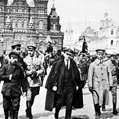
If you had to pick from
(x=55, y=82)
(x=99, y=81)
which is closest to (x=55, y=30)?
(x=99, y=81)

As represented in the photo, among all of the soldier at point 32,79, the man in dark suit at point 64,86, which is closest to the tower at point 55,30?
the soldier at point 32,79

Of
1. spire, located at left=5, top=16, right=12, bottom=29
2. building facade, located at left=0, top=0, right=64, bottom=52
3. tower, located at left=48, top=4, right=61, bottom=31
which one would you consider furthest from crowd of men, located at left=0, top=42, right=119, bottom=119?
tower, located at left=48, top=4, right=61, bottom=31

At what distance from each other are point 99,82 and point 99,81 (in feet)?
0.07

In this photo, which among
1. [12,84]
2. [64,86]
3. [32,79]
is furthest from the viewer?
[32,79]

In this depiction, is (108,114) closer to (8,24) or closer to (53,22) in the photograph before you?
(8,24)

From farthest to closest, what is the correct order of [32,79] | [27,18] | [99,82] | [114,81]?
[27,18]
[114,81]
[99,82]
[32,79]

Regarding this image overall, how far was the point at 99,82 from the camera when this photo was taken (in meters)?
6.65

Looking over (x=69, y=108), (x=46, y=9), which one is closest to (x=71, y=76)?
(x=69, y=108)

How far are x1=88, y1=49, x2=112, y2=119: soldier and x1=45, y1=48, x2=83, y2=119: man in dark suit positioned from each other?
0.42m

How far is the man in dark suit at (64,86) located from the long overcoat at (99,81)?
43cm

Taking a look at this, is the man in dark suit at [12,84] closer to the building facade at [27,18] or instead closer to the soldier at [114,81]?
the soldier at [114,81]

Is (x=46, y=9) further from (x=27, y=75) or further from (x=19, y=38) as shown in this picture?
(x=27, y=75)

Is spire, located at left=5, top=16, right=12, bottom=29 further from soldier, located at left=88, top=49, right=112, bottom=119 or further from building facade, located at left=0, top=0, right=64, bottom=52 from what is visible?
soldier, located at left=88, top=49, right=112, bottom=119

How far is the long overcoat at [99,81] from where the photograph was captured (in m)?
6.60
